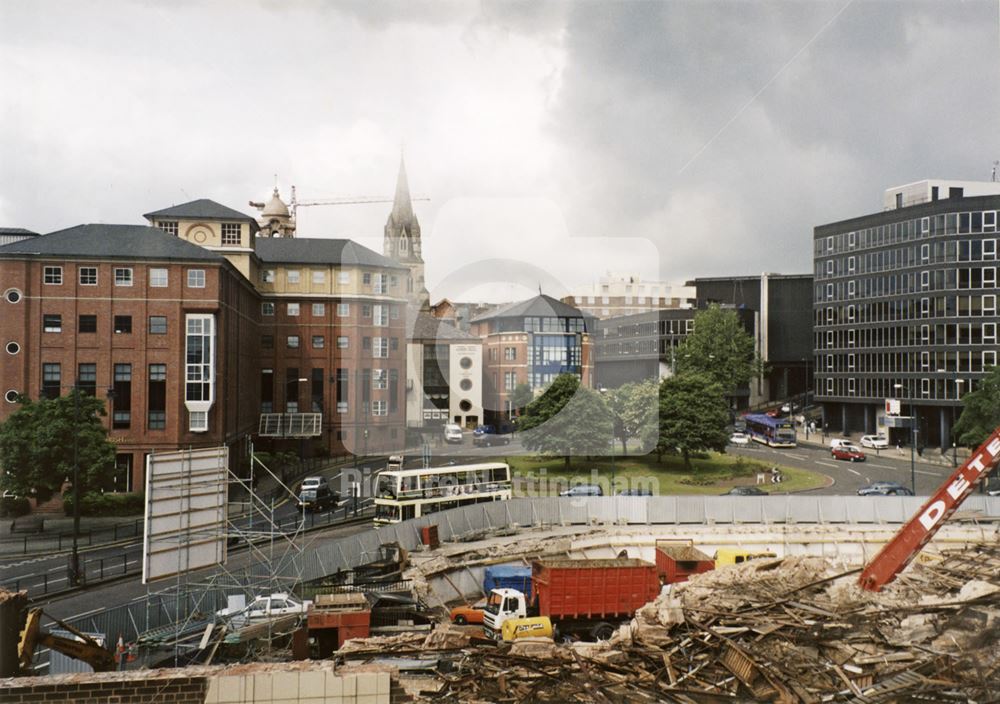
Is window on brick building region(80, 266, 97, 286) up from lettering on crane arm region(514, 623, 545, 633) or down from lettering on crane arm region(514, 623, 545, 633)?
up

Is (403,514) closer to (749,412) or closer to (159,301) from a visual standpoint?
(159,301)

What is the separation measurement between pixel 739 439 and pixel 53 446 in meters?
14.5

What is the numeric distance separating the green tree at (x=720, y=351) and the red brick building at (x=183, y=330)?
→ 34.5 ft

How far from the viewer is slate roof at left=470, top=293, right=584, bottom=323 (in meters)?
12.3

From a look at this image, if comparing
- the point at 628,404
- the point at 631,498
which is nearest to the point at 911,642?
the point at 631,498

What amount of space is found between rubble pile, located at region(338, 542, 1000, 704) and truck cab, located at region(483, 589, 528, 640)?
47.9 inches

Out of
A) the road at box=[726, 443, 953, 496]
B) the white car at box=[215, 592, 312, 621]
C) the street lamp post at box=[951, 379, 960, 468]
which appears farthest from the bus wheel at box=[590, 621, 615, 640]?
the road at box=[726, 443, 953, 496]

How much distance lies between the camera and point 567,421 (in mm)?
14188

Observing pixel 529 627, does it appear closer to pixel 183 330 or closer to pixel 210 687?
pixel 210 687

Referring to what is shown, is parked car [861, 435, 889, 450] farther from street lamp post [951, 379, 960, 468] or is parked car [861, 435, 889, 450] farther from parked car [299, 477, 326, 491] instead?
parked car [299, 477, 326, 491]

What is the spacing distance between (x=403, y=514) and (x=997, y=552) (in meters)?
8.47

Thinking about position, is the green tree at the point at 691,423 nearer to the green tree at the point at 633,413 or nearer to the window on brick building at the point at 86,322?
the green tree at the point at 633,413

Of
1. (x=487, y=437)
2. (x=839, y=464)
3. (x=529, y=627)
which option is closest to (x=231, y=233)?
→ (x=487, y=437)

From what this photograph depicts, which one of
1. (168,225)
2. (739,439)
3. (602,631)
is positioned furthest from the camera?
(739,439)
